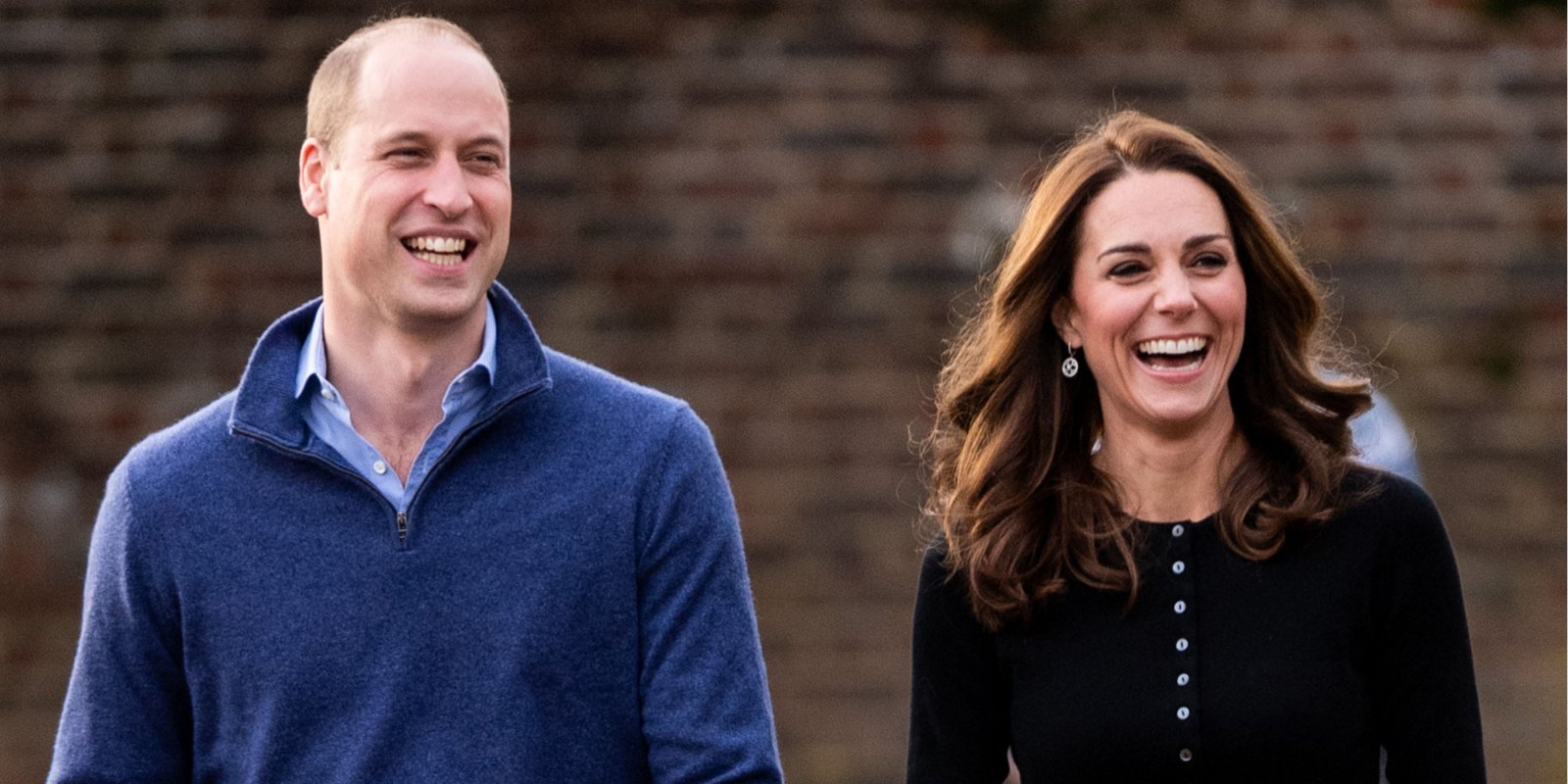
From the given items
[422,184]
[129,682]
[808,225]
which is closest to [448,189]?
[422,184]

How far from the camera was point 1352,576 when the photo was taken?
3.56 meters

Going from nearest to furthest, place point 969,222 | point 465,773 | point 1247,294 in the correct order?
point 465,773, point 1247,294, point 969,222

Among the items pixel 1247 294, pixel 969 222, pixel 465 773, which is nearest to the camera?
pixel 465 773

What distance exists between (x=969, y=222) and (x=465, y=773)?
3.50 metres

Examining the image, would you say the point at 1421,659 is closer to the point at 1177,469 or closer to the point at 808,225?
the point at 1177,469

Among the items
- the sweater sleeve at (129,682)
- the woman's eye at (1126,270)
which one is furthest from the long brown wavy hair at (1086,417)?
the sweater sleeve at (129,682)

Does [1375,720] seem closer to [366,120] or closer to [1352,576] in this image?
[1352,576]

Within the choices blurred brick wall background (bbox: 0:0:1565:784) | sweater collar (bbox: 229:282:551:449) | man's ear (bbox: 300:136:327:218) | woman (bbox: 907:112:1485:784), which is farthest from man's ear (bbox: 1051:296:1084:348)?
blurred brick wall background (bbox: 0:0:1565:784)

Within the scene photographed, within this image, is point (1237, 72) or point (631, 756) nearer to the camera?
point (631, 756)

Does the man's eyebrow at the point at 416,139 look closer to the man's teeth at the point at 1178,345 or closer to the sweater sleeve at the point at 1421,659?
the man's teeth at the point at 1178,345

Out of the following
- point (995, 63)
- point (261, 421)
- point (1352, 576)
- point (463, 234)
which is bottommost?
point (1352, 576)

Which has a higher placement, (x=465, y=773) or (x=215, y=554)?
(x=215, y=554)

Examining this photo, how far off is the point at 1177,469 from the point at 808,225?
303 cm

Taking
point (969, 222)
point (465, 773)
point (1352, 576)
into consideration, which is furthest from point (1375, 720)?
point (969, 222)
